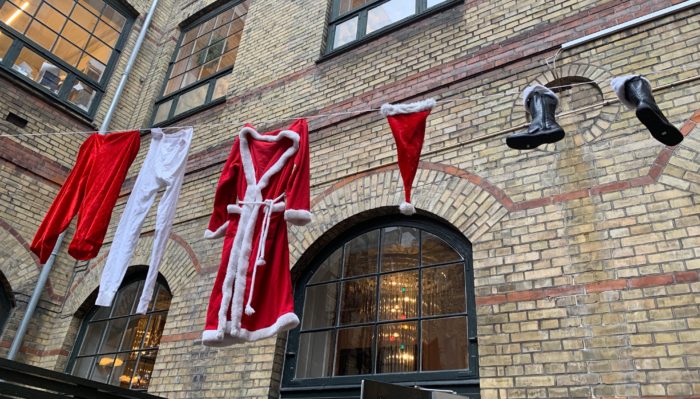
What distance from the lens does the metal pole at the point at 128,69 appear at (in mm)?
8588

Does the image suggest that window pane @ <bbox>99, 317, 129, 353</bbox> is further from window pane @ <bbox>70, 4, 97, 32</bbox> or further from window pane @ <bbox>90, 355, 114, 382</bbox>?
window pane @ <bbox>70, 4, 97, 32</bbox>

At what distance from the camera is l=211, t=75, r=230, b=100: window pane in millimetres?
7910

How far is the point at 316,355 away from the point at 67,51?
7434 mm

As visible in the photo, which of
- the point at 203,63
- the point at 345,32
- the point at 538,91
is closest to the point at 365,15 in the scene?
the point at 345,32

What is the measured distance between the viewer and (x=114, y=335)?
6617mm

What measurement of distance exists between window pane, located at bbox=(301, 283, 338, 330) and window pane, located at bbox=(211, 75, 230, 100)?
4.00 m

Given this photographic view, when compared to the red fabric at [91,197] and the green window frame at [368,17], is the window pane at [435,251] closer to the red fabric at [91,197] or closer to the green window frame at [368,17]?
the green window frame at [368,17]

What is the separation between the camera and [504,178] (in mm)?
4379

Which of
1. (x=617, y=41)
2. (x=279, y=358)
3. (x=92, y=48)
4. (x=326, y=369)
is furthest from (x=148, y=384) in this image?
(x=92, y=48)

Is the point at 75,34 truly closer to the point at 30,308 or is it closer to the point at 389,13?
the point at 30,308

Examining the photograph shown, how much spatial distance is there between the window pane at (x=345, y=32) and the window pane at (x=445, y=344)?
13.5 ft

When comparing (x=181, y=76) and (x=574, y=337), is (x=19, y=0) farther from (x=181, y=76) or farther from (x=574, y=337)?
(x=574, y=337)

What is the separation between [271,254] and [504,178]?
2140mm

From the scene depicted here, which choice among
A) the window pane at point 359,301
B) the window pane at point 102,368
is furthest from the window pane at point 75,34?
the window pane at point 359,301
